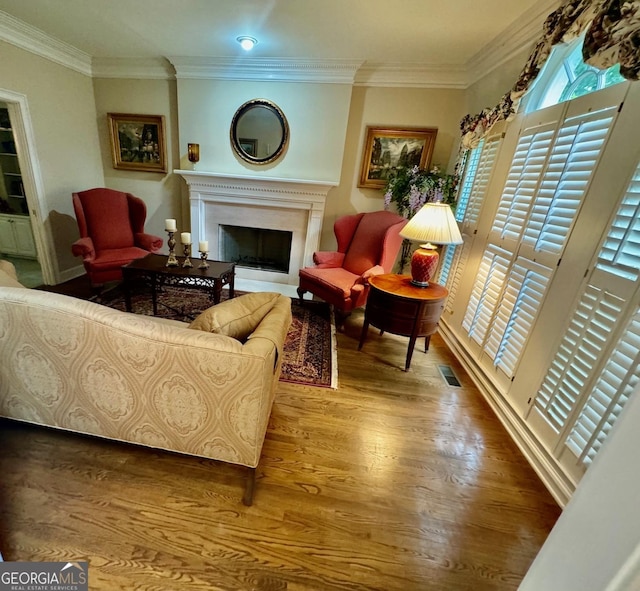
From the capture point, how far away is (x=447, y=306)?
9.65ft

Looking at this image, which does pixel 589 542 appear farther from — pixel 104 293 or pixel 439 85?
pixel 104 293

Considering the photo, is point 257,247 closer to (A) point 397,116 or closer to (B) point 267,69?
(B) point 267,69

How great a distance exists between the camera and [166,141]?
11.6 ft

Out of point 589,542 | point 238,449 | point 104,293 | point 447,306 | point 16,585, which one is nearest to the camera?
point 589,542

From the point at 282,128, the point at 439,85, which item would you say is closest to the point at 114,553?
the point at 282,128

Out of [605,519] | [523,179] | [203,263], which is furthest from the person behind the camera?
[203,263]

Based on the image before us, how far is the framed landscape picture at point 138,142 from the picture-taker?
352cm

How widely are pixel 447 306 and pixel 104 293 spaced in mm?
3783

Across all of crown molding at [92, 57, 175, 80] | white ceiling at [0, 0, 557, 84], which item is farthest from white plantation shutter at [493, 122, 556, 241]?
crown molding at [92, 57, 175, 80]

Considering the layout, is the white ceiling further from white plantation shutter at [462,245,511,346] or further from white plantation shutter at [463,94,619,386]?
white plantation shutter at [462,245,511,346]

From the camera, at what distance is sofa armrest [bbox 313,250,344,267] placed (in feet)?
10.2

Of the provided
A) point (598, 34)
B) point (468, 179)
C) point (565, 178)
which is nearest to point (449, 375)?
point (565, 178)

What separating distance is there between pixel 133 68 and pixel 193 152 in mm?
1201

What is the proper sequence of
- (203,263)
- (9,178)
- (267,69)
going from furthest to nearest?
(9,178) < (267,69) < (203,263)
